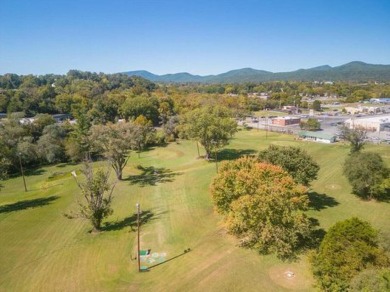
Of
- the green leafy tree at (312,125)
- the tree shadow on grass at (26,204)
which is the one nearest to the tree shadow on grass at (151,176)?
the tree shadow on grass at (26,204)

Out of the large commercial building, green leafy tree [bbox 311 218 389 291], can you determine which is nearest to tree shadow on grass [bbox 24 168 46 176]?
green leafy tree [bbox 311 218 389 291]

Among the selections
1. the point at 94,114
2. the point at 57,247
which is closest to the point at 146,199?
the point at 57,247

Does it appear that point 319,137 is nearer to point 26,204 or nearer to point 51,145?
point 51,145

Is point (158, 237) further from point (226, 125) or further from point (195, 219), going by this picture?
point (226, 125)

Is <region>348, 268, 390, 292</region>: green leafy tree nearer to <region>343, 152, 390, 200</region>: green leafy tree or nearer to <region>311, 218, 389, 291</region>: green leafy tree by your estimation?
<region>311, 218, 389, 291</region>: green leafy tree

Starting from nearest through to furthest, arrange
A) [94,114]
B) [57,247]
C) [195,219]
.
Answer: [57,247] → [195,219] → [94,114]

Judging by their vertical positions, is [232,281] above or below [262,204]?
below
